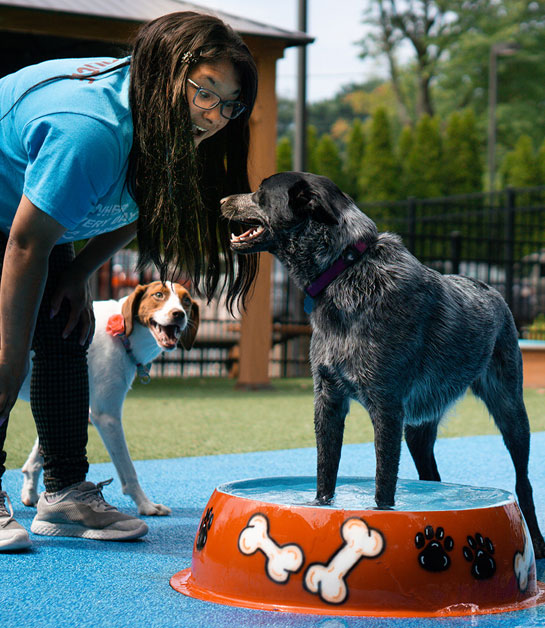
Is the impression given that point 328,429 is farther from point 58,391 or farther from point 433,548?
point 58,391

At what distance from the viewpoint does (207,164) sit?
9.80 feet

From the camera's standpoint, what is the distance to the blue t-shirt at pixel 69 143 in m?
2.45

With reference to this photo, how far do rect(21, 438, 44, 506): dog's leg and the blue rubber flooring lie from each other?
0.17 feet

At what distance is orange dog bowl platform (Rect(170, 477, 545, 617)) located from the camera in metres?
2.34

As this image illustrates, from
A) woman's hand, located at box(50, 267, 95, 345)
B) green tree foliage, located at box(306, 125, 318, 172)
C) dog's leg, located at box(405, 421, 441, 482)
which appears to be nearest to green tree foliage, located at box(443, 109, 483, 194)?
green tree foliage, located at box(306, 125, 318, 172)

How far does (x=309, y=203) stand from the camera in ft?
7.97

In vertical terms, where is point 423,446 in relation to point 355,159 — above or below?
below

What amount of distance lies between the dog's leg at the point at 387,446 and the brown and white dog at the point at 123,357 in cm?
161

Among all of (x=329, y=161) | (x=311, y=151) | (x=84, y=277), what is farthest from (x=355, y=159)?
(x=84, y=277)

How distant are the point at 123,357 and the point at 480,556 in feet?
7.20

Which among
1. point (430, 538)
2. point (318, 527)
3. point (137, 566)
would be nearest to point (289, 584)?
point (318, 527)

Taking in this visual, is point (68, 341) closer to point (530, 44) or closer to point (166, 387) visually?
point (166, 387)

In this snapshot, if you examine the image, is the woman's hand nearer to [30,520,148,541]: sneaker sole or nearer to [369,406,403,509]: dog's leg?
[30,520,148,541]: sneaker sole

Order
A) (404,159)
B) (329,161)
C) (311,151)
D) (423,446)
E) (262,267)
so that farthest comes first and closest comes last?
(404,159) < (311,151) < (329,161) < (262,267) < (423,446)
